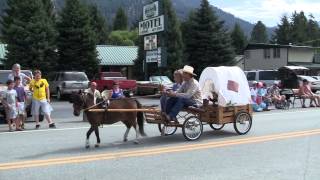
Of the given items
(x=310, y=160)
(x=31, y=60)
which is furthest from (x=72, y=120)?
(x=31, y=60)

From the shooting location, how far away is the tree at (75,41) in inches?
1809

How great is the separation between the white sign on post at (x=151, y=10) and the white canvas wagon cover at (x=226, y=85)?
2039 cm

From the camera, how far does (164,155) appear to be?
11.6m

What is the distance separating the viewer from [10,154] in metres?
11.7

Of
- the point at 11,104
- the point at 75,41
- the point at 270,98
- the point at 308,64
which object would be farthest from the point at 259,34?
the point at 11,104

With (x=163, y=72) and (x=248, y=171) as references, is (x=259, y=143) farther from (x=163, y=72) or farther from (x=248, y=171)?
(x=163, y=72)

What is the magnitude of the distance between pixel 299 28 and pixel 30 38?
283 feet

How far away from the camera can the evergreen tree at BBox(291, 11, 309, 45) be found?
4380 inches

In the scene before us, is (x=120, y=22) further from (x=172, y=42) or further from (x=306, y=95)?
(x=306, y=95)

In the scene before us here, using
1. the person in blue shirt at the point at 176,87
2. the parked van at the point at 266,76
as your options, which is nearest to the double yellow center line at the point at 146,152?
the person in blue shirt at the point at 176,87

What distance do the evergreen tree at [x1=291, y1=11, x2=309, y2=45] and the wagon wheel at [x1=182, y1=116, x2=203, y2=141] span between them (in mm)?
96983

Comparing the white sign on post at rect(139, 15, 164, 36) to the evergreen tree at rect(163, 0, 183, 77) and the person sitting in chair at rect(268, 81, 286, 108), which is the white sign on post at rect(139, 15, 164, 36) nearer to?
the person sitting in chair at rect(268, 81, 286, 108)

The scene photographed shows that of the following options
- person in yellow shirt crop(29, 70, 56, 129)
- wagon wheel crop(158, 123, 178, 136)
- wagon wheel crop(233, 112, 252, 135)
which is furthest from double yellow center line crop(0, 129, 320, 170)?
person in yellow shirt crop(29, 70, 56, 129)

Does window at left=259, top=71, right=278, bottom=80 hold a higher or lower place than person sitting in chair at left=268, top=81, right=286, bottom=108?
higher
